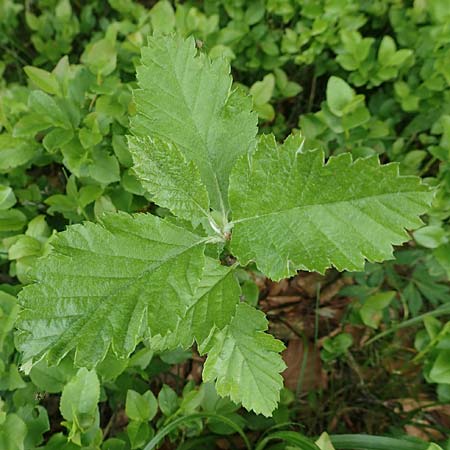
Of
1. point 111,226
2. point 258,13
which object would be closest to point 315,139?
point 258,13

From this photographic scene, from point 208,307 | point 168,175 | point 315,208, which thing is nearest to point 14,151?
point 168,175

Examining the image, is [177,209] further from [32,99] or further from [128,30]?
[128,30]

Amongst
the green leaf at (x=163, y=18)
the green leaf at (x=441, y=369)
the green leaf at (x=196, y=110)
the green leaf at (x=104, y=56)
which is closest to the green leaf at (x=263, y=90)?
the green leaf at (x=163, y=18)

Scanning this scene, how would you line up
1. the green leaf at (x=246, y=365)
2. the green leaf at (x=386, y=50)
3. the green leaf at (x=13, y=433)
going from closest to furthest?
1. the green leaf at (x=246, y=365)
2. the green leaf at (x=13, y=433)
3. the green leaf at (x=386, y=50)

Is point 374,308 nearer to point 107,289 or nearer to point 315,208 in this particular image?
point 315,208

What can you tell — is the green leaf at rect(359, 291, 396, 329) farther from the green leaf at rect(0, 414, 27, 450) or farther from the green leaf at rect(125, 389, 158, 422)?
the green leaf at rect(0, 414, 27, 450)

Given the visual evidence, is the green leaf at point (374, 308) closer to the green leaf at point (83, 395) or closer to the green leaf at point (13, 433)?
the green leaf at point (83, 395)
